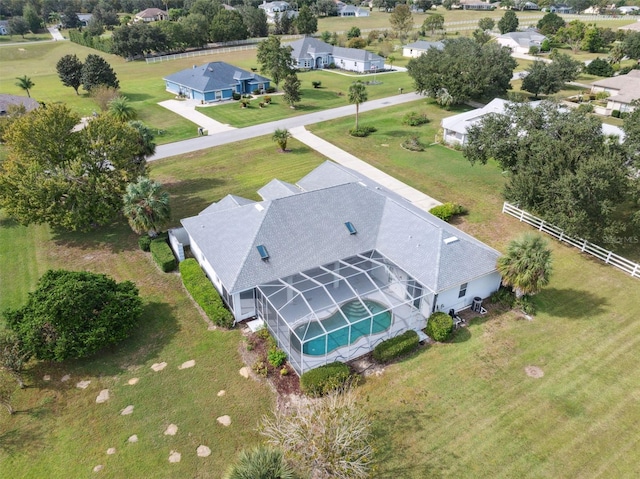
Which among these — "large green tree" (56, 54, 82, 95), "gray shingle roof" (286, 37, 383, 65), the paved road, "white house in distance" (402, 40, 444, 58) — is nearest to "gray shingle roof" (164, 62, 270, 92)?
"large green tree" (56, 54, 82, 95)

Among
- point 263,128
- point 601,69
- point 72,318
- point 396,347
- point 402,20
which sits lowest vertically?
point 396,347

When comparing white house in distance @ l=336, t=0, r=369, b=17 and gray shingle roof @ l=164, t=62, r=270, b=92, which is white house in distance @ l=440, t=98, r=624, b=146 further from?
white house in distance @ l=336, t=0, r=369, b=17

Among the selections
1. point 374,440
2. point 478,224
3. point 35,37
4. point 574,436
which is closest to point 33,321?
point 374,440

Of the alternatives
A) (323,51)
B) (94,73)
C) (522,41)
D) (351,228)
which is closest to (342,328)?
(351,228)

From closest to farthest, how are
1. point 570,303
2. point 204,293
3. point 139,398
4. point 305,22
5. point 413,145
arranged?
point 139,398 → point 204,293 → point 570,303 → point 413,145 → point 305,22

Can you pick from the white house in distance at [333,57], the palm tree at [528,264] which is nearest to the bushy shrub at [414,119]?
the white house in distance at [333,57]

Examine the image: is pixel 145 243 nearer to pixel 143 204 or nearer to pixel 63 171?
pixel 143 204

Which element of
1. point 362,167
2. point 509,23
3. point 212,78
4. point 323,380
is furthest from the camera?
point 509,23

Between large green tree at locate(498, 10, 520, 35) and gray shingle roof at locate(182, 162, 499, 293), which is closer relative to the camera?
gray shingle roof at locate(182, 162, 499, 293)
